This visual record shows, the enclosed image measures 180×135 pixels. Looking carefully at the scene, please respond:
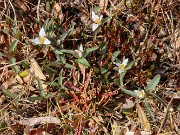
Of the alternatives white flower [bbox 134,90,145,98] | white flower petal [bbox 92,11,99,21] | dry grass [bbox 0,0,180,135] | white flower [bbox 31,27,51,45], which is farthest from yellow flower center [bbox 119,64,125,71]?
white flower [bbox 31,27,51,45]

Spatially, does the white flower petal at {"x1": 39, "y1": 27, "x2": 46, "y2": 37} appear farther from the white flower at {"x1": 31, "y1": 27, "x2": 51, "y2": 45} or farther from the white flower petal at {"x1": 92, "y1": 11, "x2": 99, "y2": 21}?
the white flower petal at {"x1": 92, "y1": 11, "x2": 99, "y2": 21}

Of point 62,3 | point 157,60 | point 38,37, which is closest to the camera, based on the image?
point 38,37

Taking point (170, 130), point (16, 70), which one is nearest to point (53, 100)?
point (16, 70)

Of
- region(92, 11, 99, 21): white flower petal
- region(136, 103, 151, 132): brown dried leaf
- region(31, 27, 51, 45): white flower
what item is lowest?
region(136, 103, 151, 132): brown dried leaf

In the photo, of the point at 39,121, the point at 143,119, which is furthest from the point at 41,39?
the point at 143,119

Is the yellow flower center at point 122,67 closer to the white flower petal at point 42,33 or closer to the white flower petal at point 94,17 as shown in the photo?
the white flower petal at point 94,17

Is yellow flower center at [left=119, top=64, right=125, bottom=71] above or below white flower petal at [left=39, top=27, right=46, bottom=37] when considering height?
below

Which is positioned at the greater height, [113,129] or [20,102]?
[20,102]

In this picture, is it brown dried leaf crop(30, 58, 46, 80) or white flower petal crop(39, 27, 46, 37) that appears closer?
white flower petal crop(39, 27, 46, 37)

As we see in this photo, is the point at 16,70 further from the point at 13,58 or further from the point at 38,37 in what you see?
the point at 38,37
